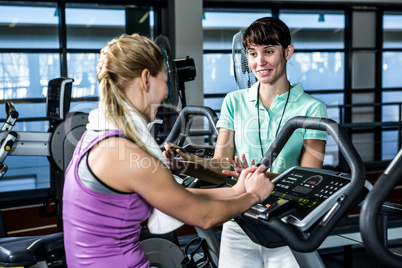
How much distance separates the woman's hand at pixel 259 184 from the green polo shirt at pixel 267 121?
28 cm

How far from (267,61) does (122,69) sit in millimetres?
533

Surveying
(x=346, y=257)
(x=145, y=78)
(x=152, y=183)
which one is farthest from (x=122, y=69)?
(x=346, y=257)

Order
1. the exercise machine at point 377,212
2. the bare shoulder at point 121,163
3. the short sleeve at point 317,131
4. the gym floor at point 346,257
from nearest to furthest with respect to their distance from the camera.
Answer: the exercise machine at point 377,212, the bare shoulder at point 121,163, the short sleeve at point 317,131, the gym floor at point 346,257

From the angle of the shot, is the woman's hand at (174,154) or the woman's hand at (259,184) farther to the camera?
the woman's hand at (174,154)

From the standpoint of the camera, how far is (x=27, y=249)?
72.7 inches

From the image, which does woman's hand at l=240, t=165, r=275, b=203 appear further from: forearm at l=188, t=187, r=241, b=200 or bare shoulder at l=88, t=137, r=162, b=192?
bare shoulder at l=88, t=137, r=162, b=192

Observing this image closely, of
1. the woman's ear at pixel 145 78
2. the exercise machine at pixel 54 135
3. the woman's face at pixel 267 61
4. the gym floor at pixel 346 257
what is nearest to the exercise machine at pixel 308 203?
the woman's face at pixel 267 61

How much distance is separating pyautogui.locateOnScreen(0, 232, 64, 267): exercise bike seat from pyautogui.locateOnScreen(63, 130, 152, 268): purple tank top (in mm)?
742

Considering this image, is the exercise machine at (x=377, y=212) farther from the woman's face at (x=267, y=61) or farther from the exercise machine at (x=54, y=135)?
the exercise machine at (x=54, y=135)

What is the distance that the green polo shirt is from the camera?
1475 mm

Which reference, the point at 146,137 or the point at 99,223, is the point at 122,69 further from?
the point at 99,223

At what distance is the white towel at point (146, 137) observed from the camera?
1.14 meters

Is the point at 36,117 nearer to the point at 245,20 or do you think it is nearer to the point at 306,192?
the point at 245,20

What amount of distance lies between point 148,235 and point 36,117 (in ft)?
16.0
